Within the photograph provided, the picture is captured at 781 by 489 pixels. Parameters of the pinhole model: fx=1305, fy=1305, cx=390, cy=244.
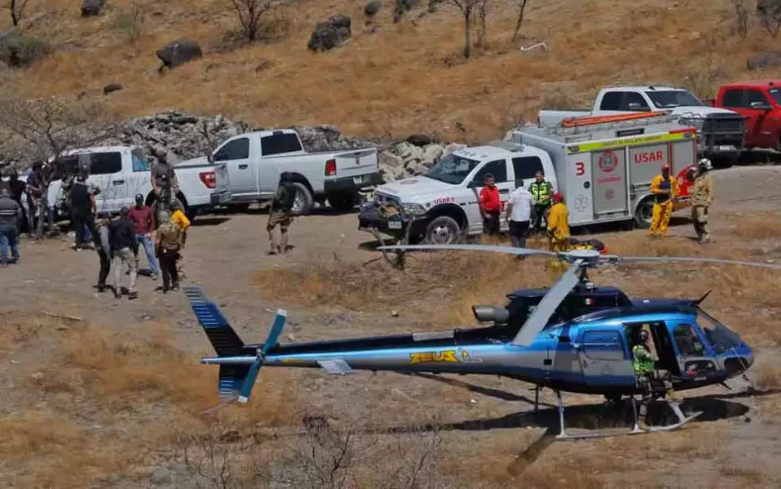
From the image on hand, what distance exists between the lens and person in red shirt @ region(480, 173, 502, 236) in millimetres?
22672

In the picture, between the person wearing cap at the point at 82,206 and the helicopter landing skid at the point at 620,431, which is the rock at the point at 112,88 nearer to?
the person wearing cap at the point at 82,206

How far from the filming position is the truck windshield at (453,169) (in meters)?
23.6

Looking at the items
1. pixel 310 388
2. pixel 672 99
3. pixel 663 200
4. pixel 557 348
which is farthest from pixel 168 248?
pixel 672 99

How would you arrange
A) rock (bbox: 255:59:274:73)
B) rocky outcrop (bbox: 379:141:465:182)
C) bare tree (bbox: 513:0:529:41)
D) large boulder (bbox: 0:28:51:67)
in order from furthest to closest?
large boulder (bbox: 0:28:51:67) → rock (bbox: 255:59:274:73) → bare tree (bbox: 513:0:529:41) → rocky outcrop (bbox: 379:141:465:182)

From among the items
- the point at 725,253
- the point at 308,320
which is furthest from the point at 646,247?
the point at 308,320

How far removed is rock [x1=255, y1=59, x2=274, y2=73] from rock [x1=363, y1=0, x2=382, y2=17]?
18.4ft

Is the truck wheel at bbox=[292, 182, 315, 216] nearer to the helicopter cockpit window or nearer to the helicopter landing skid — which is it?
the helicopter landing skid

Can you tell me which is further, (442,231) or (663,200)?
(663,200)

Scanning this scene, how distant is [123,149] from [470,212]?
7702 millimetres

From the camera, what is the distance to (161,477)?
13453 mm

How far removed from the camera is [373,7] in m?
47.2

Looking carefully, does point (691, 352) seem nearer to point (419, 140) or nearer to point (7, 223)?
point (7, 223)

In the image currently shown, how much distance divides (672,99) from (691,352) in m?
16.6

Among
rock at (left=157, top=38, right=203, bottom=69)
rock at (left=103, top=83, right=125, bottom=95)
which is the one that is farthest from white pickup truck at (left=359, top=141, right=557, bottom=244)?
rock at (left=157, top=38, right=203, bottom=69)
